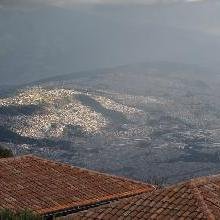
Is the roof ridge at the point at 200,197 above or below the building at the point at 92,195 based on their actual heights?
above

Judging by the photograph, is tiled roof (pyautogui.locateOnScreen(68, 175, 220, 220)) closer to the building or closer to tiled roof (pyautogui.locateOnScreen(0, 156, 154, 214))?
the building

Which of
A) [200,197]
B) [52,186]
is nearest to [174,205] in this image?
[200,197]

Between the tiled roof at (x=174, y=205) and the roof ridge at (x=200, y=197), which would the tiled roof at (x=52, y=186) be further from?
the roof ridge at (x=200, y=197)

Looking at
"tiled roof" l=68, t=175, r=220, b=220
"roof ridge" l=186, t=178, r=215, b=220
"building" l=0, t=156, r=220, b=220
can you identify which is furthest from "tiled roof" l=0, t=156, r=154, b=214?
"roof ridge" l=186, t=178, r=215, b=220

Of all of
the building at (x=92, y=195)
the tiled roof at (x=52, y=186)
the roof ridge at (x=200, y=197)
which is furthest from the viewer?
the tiled roof at (x=52, y=186)

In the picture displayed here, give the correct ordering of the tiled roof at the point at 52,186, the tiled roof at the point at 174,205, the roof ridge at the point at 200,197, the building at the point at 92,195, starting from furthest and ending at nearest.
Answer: the tiled roof at the point at 52,186 < the building at the point at 92,195 < the tiled roof at the point at 174,205 < the roof ridge at the point at 200,197

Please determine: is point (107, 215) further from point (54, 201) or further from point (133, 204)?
point (54, 201)

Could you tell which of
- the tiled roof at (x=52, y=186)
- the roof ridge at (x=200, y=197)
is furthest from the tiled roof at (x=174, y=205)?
the tiled roof at (x=52, y=186)

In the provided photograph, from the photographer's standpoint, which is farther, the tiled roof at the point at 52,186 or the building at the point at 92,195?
the tiled roof at the point at 52,186
